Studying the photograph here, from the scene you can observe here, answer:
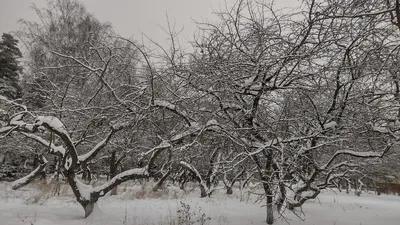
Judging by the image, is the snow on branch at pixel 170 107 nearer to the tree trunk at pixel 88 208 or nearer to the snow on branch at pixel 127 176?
the snow on branch at pixel 127 176

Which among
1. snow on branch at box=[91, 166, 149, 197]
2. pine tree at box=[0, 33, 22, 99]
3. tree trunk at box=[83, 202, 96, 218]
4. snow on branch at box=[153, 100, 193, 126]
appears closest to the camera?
snow on branch at box=[153, 100, 193, 126]

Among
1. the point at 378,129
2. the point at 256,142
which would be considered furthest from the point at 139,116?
the point at 378,129

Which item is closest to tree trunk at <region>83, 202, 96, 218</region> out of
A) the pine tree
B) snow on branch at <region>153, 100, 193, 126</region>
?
snow on branch at <region>153, 100, 193, 126</region>

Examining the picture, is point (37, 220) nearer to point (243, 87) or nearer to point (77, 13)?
point (243, 87)

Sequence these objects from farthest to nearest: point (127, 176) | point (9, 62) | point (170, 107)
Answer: point (9, 62) → point (127, 176) → point (170, 107)

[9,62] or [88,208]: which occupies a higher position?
[9,62]

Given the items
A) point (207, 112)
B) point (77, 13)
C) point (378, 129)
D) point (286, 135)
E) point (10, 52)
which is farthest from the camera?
point (10, 52)

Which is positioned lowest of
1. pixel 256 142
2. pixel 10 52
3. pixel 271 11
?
pixel 256 142

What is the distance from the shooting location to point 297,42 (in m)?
5.00

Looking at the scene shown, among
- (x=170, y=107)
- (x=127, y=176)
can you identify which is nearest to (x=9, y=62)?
(x=127, y=176)

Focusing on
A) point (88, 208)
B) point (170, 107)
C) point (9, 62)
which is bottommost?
point (88, 208)

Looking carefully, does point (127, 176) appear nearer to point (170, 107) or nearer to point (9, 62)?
point (170, 107)

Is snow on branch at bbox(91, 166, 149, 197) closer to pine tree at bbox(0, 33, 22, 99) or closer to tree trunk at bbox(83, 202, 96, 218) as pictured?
tree trunk at bbox(83, 202, 96, 218)

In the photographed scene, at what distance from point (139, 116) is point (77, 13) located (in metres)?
14.0
